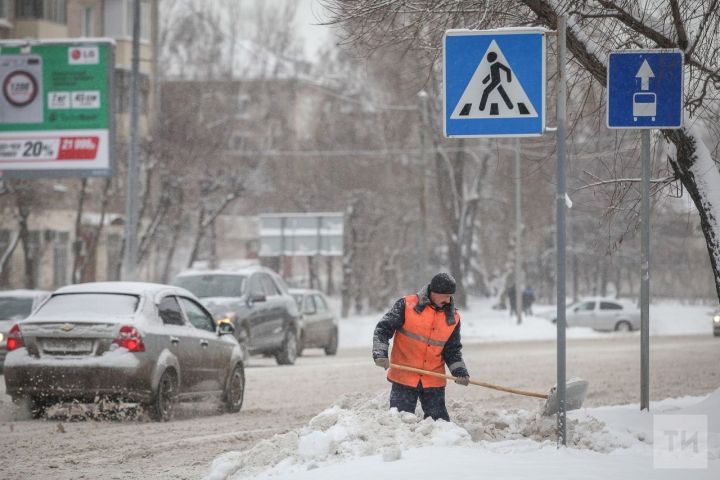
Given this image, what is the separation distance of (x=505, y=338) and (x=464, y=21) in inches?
1235

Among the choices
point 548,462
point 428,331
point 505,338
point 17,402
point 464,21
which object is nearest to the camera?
point 548,462

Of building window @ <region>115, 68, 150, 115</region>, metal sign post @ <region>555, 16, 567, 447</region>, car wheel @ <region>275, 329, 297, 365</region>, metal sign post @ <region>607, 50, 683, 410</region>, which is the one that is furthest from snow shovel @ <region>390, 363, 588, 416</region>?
building window @ <region>115, 68, 150, 115</region>

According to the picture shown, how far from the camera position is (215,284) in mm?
24234

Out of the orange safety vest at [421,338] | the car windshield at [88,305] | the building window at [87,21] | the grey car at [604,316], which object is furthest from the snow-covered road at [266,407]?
the building window at [87,21]

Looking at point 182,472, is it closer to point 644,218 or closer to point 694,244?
point 644,218

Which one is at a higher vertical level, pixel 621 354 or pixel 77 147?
pixel 77 147

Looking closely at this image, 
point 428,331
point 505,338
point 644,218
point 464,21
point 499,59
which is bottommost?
point 505,338

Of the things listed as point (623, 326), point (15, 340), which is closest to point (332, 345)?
point (15, 340)

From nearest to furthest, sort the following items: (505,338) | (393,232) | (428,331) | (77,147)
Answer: (428,331)
(77,147)
(505,338)
(393,232)

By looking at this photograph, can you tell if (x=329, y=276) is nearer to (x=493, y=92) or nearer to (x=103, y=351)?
(x=103, y=351)

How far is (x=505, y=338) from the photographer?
4359 centimetres

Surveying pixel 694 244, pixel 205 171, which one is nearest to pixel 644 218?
pixel 205 171

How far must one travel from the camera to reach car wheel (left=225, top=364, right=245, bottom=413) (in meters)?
15.5

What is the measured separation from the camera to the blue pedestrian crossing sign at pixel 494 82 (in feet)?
28.7
